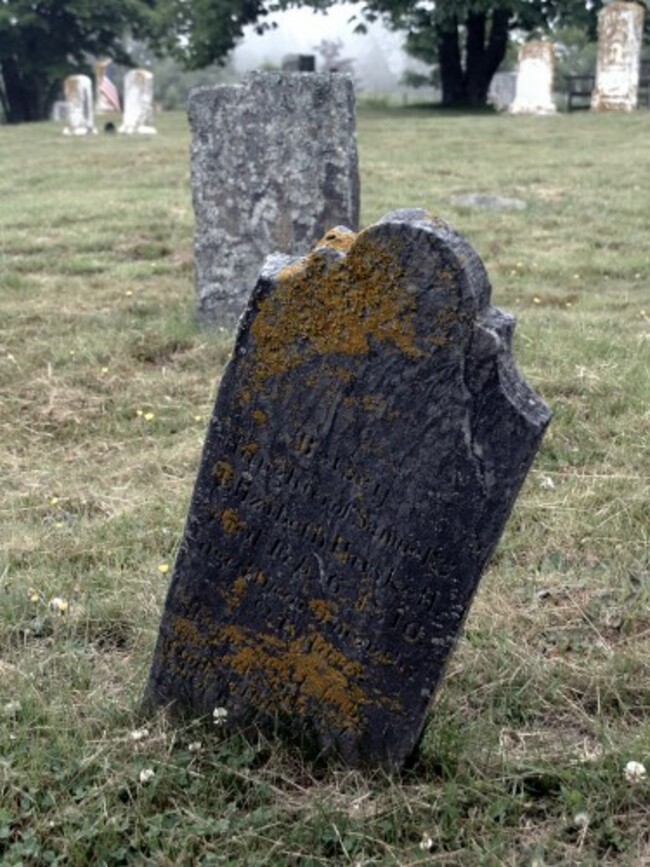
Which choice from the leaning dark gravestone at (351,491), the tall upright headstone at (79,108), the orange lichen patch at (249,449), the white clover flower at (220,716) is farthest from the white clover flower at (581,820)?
the tall upright headstone at (79,108)

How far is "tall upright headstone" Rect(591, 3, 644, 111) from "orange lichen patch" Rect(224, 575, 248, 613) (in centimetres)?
2376

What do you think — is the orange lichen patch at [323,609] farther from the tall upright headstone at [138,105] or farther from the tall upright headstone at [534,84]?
the tall upright headstone at [534,84]

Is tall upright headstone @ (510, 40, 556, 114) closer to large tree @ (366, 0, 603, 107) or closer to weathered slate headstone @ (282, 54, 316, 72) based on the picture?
large tree @ (366, 0, 603, 107)

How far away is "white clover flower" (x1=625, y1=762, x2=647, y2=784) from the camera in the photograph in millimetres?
2645

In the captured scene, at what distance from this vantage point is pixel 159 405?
5793 mm

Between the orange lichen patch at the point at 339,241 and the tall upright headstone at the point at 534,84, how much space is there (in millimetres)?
23595

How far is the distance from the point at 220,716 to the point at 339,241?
1293 mm

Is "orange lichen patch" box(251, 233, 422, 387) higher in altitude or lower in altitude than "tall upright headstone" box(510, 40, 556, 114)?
lower

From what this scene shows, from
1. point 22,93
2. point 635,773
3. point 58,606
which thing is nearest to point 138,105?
point 22,93

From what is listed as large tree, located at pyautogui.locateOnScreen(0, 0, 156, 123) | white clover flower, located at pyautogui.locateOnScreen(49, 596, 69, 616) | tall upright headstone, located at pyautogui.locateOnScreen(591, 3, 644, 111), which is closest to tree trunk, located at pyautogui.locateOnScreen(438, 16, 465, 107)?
tall upright headstone, located at pyautogui.locateOnScreen(591, 3, 644, 111)

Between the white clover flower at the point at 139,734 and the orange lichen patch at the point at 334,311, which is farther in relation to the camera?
the white clover flower at the point at 139,734

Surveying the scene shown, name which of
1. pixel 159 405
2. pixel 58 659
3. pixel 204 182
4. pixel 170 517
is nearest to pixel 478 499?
pixel 58 659

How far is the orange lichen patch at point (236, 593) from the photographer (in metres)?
2.79

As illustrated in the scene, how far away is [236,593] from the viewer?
2801 mm
